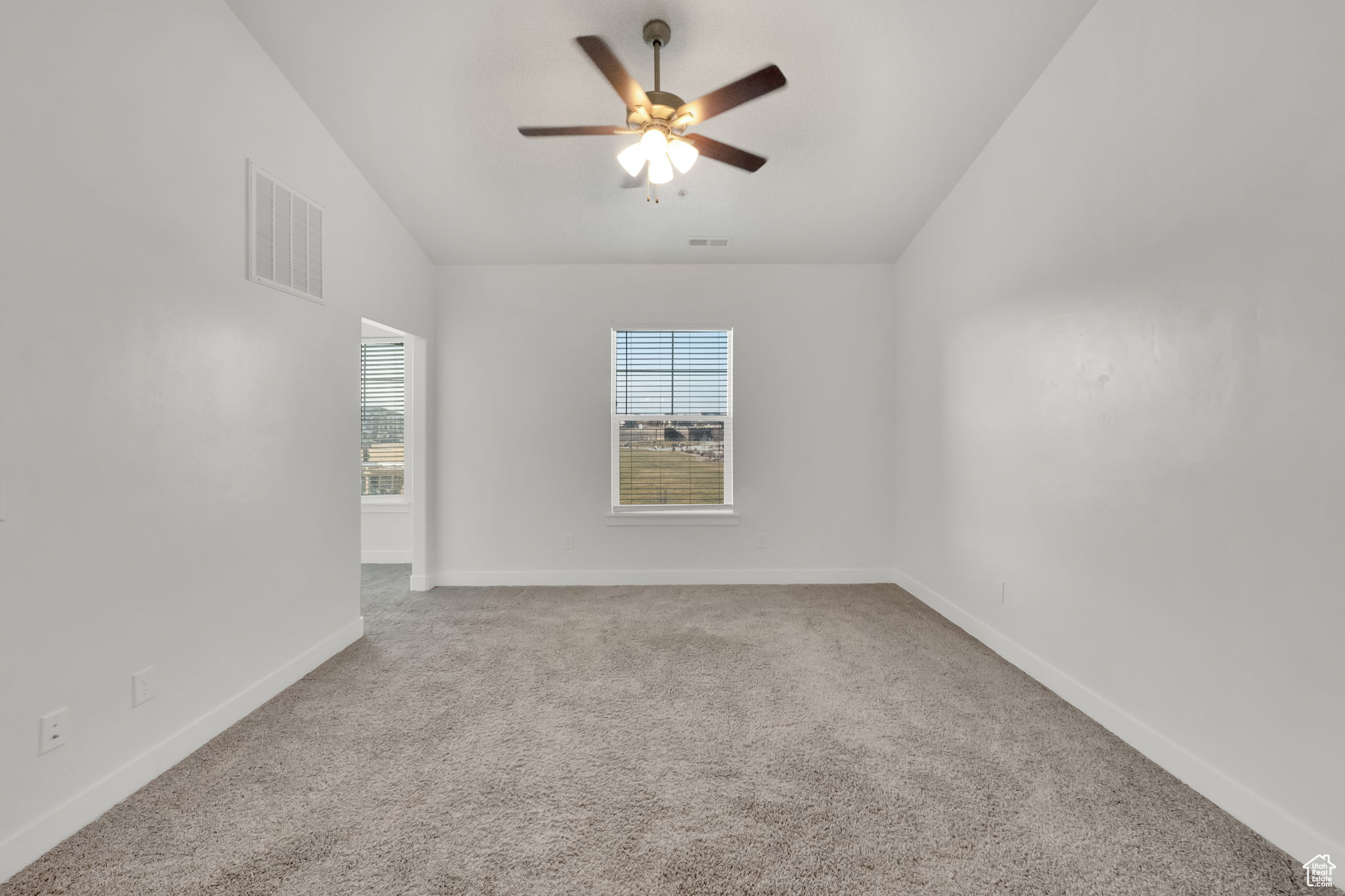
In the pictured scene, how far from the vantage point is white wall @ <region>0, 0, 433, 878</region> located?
1.58m

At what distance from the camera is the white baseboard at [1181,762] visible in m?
1.55

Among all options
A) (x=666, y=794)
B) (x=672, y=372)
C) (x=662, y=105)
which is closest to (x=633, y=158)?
(x=662, y=105)

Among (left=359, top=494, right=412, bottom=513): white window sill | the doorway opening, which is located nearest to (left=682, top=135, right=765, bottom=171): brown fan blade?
the doorway opening

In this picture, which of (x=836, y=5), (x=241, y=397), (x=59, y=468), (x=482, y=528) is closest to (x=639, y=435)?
(x=482, y=528)

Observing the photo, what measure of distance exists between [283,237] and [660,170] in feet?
6.07

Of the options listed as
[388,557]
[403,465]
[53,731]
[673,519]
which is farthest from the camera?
[403,465]

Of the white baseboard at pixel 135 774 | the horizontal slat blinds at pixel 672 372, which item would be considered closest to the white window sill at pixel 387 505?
the horizontal slat blinds at pixel 672 372

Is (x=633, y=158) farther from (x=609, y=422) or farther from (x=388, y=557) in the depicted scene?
(x=388, y=557)

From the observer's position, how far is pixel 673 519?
461 centimetres

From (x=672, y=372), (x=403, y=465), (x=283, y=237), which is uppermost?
(x=283, y=237)

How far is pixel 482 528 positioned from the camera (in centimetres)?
456

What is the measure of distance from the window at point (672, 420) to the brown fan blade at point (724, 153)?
2.20 m

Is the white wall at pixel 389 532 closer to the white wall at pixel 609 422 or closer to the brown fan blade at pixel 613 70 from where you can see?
the white wall at pixel 609 422

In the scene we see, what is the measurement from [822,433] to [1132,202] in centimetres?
265
